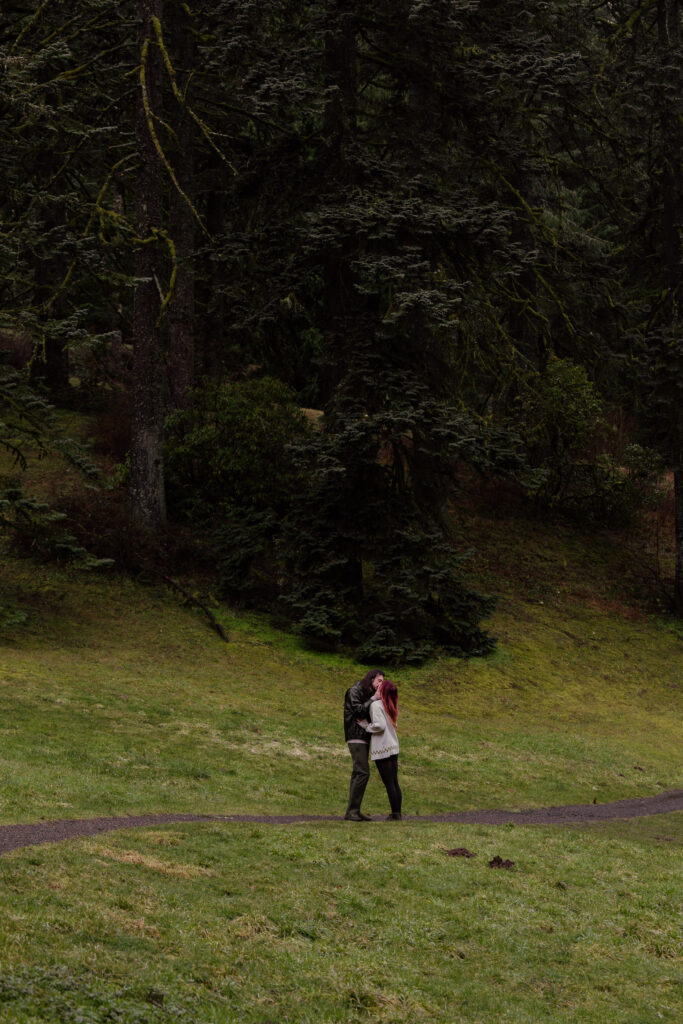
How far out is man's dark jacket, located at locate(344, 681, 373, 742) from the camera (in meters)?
14.2

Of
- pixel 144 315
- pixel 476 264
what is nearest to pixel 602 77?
pixel 476 264

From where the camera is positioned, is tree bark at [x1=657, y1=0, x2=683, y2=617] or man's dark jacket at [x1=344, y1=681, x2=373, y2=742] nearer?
man's dark jacket at [x1=344, y1=681, x2=373, y2=742]

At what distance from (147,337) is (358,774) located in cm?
1522

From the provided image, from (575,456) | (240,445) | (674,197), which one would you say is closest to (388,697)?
(240,445)

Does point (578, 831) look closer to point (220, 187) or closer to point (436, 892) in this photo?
point (436, 892)

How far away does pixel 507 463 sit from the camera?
25.4m

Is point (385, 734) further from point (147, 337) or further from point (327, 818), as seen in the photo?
point (147, 337)

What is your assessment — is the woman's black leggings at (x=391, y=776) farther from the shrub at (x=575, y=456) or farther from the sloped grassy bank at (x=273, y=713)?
the shrub at (x=575, y=456)

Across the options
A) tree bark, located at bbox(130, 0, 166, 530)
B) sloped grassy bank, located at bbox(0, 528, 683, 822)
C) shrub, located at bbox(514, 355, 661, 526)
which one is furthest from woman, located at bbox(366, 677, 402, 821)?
shrub, located at bbox(514, 355, 661, 526)

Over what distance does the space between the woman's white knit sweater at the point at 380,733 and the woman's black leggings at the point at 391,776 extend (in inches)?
3.2

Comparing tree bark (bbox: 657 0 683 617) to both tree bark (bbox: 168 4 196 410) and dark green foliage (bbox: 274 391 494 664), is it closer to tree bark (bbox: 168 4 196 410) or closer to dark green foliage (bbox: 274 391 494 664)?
dark green foliage (bbox: 274 391 494 664)

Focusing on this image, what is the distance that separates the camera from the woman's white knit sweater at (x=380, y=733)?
554 inches

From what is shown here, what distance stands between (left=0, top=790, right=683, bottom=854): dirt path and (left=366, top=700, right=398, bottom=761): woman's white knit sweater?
1069 mm

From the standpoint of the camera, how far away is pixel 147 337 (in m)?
26.2
